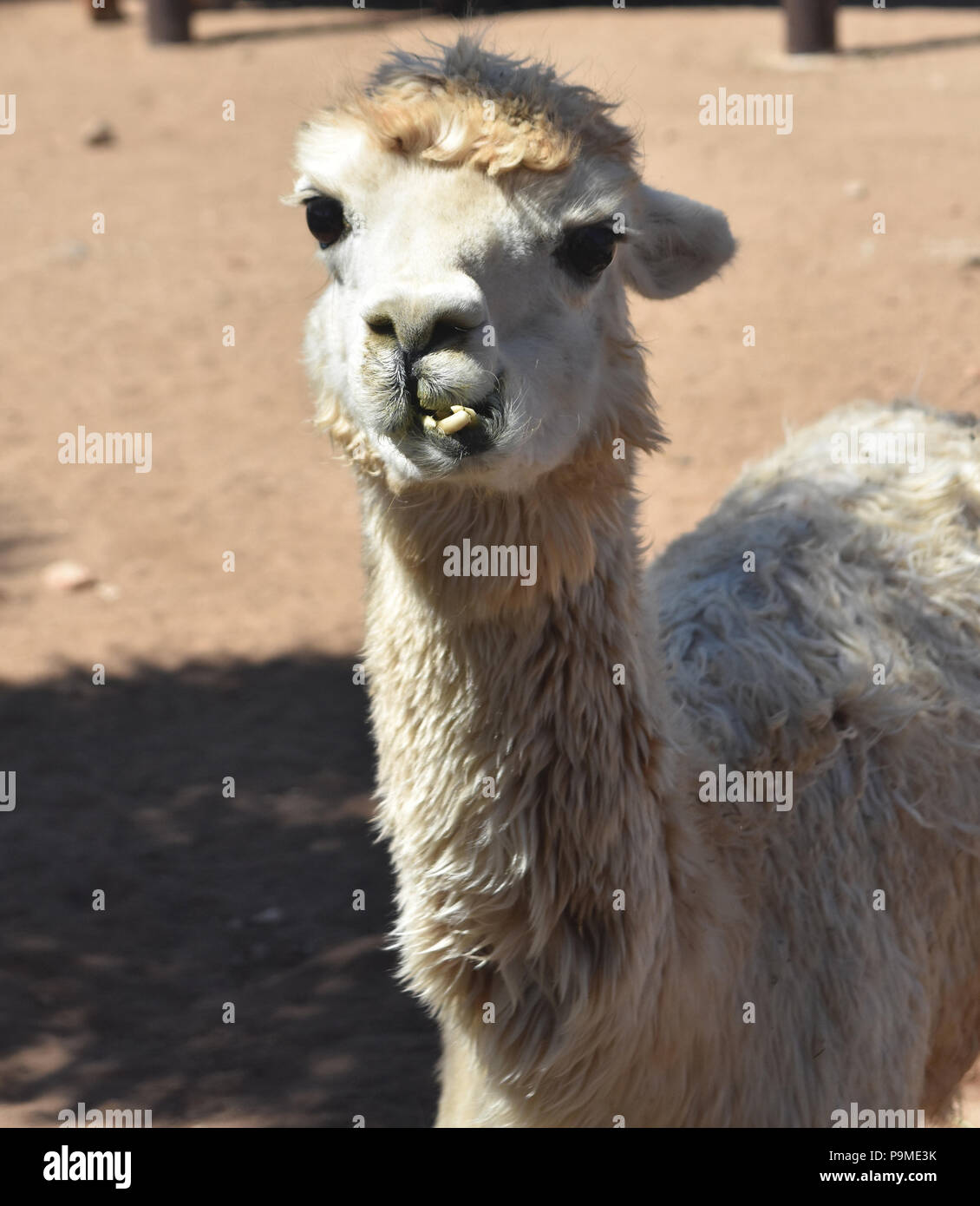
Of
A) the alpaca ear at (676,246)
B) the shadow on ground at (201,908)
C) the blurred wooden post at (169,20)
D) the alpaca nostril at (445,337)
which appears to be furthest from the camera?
the blurred wooden post at (169,20)

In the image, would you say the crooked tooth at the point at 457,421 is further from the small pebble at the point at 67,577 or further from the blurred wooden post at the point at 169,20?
the blurred wooden post at the point at 169,20

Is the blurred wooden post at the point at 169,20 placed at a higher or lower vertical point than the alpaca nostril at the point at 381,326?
higher

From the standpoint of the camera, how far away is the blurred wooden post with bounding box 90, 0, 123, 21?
1727 cm

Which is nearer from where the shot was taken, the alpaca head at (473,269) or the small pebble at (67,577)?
the alpaca head at (473,269)

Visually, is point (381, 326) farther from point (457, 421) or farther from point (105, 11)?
point (105, 11)

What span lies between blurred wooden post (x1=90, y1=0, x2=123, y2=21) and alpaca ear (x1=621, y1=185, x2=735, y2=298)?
16.3 meters

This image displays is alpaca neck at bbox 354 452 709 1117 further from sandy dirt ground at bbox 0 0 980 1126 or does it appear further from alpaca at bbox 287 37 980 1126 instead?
sandy dirt ground at bbox 0 0 980 1126

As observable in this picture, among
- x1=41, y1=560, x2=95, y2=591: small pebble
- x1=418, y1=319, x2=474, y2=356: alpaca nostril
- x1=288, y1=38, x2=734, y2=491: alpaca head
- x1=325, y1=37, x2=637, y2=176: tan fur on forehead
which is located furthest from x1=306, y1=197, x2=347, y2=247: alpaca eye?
x1=41, y1=560, x2=95, y2=591: small pebble

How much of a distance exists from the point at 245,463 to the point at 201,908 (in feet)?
13.4

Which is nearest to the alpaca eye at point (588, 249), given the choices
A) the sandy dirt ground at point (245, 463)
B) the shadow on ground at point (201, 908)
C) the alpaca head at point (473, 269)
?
the alpaca head at point (473, 269)

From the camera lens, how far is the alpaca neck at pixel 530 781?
2.66 meters

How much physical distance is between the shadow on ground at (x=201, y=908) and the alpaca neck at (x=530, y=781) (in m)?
1.86

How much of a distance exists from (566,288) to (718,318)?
277 inches

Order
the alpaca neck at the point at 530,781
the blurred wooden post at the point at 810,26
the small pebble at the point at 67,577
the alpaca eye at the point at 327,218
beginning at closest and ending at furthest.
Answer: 1. the alpaca neck at the point at 530,781
2. the alpaca eye at the point at 327,218
3. the small pebble at the point at 67,577
4. the blurred wooden post at the point at 810,26
